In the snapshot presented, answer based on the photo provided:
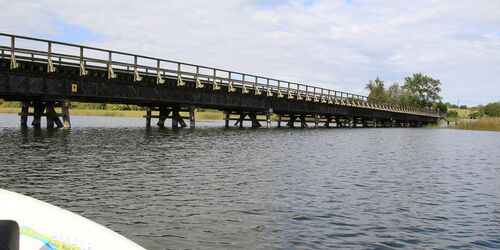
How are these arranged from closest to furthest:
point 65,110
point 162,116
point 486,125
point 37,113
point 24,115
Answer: point 65,110
point 37,113
point 24,115
point 162,116
point 486,125

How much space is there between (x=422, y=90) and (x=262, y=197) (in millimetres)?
164217

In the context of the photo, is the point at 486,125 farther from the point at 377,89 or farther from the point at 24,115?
the point at 377,89

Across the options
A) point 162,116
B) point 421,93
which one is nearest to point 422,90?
point 421,93

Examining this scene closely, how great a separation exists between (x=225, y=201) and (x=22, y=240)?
23.8 feet

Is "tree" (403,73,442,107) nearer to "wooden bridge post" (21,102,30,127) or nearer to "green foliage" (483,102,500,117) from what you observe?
"green foliage" (483,102,500,117)

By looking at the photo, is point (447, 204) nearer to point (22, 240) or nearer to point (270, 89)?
point (22, 240)

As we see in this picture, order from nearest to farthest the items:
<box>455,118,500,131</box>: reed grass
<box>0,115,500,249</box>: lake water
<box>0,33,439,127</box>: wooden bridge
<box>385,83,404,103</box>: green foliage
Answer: <box>0,115,500,249</box>: lake water, <box>0,33,439,127</box>: wooden bridge, <box>455,118,500,131</box>: reed grass, <box>385,83,404,103</box>: green foliage

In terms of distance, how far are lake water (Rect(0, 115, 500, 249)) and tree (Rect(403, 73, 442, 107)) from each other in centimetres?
15069

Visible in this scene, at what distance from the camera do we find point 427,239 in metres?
7.93

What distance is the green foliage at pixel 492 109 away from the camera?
155 m

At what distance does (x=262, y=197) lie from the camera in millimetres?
10867

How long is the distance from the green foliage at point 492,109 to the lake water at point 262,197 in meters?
156

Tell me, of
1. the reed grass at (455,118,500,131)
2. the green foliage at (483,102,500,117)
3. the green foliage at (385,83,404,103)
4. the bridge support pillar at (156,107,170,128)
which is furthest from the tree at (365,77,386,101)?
the bridge support pillar at (156,107,170,128)

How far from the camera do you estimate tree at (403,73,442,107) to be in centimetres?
16012
